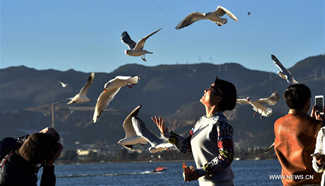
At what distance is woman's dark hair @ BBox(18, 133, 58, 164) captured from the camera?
19.4ft

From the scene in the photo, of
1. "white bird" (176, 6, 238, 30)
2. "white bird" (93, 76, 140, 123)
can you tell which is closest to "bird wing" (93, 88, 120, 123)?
"white bird" (93, 76, 140, 123)

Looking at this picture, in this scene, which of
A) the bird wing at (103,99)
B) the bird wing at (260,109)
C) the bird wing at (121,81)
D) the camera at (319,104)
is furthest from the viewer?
the bird wing at (260,109)

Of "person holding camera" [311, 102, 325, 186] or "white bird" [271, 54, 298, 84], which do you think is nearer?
"person holding camera" [311, 102, 325, 186]

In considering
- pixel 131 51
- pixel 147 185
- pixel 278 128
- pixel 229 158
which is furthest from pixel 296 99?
pixel 147 185

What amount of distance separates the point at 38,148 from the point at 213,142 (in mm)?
1554

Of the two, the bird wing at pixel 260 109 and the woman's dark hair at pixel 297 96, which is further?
the bird wing at pixel 260 109

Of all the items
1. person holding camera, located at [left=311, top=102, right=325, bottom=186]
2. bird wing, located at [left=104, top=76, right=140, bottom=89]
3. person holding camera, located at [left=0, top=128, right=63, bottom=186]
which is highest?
bird wing, located at [left=104, top=76, right=140, bottom=89]

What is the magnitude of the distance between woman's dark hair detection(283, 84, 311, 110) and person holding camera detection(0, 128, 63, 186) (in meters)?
2.07

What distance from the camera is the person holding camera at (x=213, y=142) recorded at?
249 inches

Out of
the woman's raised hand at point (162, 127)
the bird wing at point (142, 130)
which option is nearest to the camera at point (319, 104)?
the woman's raised hand at point (162, 127)

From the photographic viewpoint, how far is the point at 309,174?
252 inches

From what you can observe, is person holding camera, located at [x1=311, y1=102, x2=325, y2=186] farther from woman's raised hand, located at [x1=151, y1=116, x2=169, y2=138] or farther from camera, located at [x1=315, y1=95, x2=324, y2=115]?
woman's raised hand, located at [x1=151, y1=116, x2=169, y2=138]

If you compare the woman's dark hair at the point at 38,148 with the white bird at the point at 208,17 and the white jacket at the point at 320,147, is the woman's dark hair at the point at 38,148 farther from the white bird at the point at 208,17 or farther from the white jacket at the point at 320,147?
the white bird at the point at 208,17

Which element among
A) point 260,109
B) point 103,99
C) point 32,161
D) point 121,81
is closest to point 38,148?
point 32,161
